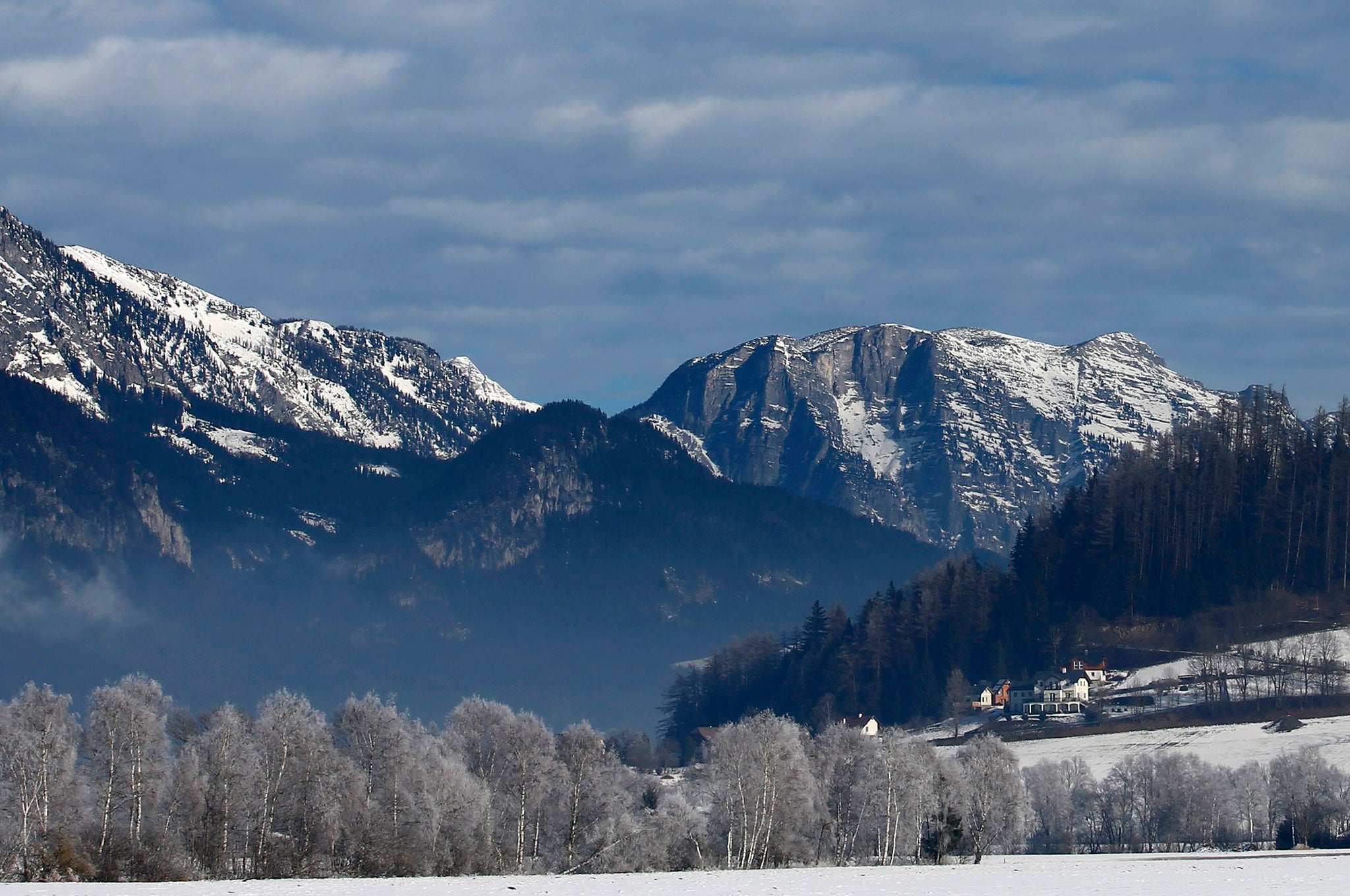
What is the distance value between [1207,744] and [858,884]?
4013 inches

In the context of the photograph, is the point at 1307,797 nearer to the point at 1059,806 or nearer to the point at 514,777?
the point at 1059,806

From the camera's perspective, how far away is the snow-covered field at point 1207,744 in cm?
16600

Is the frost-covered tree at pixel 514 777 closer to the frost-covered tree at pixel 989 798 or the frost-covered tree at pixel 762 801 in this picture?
the frost-covered tree at pixel 762 801

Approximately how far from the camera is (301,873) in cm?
9556

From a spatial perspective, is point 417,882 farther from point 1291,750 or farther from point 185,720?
point 1291,750

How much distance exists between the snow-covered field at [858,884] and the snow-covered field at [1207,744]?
67744 mm

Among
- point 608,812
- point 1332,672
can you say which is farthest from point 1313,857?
point 1332,672

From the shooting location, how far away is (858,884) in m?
85.1

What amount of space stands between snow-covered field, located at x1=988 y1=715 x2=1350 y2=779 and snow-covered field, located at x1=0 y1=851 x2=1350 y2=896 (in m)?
67.7

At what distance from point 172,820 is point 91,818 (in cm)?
451

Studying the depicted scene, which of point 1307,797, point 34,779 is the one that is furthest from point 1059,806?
point 34,779

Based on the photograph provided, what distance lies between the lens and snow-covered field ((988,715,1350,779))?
166 m

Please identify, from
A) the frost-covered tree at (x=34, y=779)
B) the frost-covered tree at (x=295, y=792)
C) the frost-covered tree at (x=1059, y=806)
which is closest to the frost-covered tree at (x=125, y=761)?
the frost-covered tree at (x=34, y=779)

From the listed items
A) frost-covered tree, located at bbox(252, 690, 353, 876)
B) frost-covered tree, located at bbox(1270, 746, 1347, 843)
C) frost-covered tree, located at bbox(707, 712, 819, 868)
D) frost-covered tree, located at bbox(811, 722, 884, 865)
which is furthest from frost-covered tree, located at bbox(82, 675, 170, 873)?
frost-covered tree, located at bbox(1270, 746, 1347, 843)
